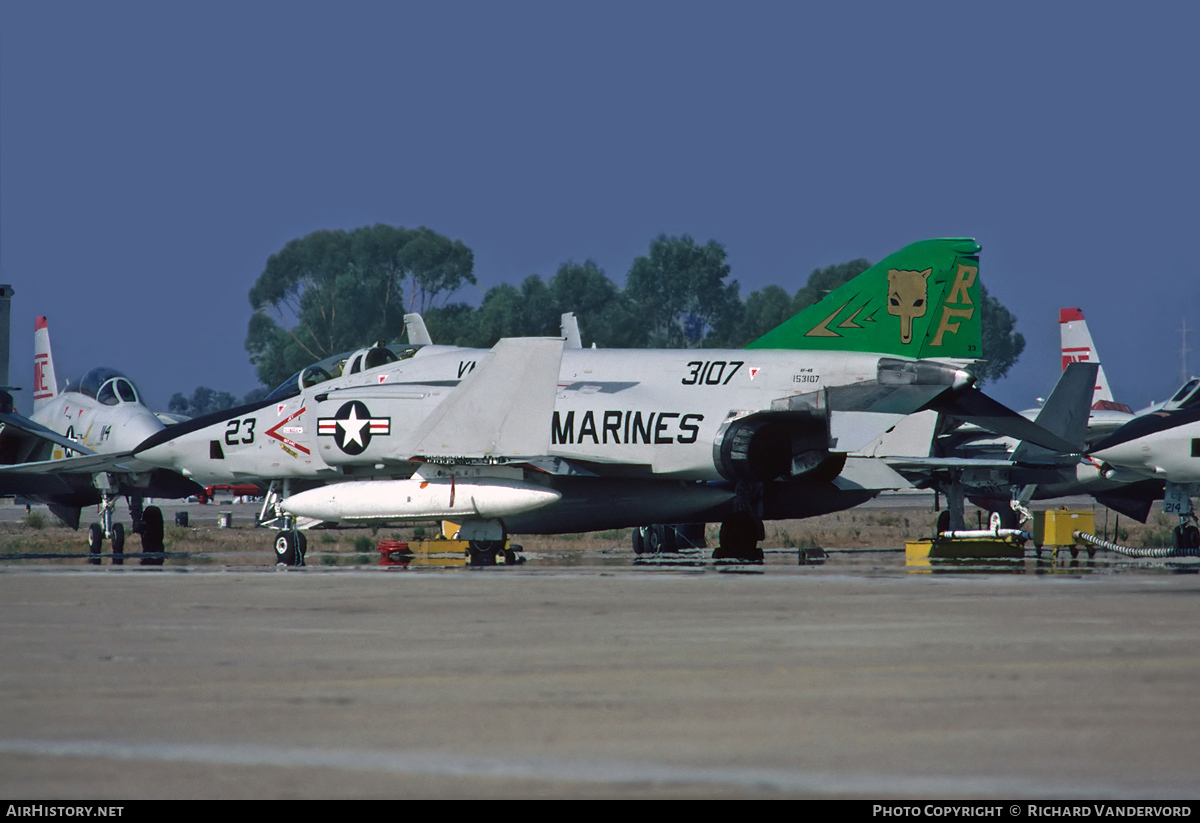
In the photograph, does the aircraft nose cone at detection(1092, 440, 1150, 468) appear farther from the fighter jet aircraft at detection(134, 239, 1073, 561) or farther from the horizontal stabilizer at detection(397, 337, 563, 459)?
the horizontal stabilizer at detection(397, 337, 563, 459)

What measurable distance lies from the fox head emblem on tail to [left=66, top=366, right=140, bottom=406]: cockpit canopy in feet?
43.8

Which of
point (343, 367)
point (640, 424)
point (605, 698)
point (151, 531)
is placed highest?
point (343, 367)

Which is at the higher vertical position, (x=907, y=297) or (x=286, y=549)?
(x=907, y=297)

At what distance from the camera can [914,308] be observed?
68.8ft

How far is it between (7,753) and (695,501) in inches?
653

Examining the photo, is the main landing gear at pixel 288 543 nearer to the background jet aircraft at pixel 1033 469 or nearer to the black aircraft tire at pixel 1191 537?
the background jet aircraft at pixel 1033 469

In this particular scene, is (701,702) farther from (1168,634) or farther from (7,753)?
(1168,634)

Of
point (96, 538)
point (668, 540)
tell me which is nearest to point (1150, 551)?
point (668, 540)

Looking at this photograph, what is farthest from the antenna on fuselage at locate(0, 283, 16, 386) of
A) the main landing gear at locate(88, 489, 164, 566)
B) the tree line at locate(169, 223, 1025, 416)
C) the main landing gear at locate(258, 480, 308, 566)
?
the tree line at locate(169, 223, 1025, 416)

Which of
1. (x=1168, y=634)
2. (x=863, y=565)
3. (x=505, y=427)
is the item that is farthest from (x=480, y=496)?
(x=1168, y=634)

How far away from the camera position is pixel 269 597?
Result: 12766mm

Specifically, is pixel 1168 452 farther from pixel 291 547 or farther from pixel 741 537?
pixel 291 547

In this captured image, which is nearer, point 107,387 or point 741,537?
point 741,537

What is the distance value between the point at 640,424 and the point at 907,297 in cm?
399
